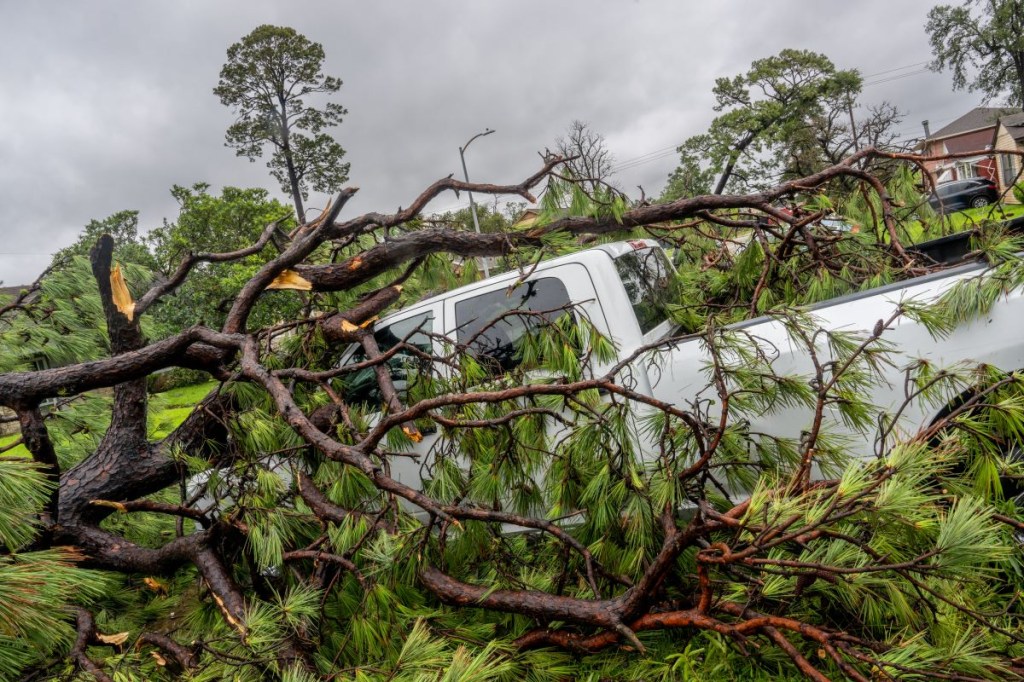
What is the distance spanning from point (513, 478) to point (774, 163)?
27759 mm

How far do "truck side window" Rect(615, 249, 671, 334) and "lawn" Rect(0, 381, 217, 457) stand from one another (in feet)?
8.02

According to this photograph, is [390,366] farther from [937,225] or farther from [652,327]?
[937,225]

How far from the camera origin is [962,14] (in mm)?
33094

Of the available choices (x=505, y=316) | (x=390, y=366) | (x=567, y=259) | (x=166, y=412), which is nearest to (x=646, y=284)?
(x=567, y=259)

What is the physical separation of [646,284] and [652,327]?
31 centimetres

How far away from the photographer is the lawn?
4523 millimetres

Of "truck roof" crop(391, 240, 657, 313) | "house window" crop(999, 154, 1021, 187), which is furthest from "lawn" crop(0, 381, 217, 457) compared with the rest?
"house window" crop(999, 154, 1021, 187)

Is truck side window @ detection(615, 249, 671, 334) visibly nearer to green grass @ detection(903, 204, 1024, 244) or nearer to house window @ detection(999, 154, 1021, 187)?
green grass @ detection(903, 204, 1024, 244)

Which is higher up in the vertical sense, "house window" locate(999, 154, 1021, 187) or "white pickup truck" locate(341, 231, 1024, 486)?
"house window" locate(999, 154, 1021, 187)

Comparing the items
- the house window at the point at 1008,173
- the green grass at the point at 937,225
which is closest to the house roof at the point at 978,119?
the house window at the point at 1008,173

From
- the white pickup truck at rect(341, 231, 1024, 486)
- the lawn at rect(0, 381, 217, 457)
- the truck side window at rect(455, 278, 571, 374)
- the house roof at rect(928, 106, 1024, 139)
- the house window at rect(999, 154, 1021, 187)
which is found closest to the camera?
the white pickup truck at rect(341, 231, 1024, 486)

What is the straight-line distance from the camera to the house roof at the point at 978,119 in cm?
3984

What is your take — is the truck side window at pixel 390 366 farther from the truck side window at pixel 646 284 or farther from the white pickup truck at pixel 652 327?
the truck side window at pixel 646 284

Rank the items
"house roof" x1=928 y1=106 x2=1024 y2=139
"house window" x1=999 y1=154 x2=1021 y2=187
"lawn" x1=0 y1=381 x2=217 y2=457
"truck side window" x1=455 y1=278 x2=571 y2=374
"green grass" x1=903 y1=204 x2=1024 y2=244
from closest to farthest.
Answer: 1. "truck side window" x1=455 y1=278 x2=571 y2=374
2. "house window" x1=999 y1=154 x2=1021 y2=187
3. "green grass" x1=903 y1=204 x2=1024 y2=244
4. "lawn" x1=0 y1=381 x2=217 y2=457
5. "house roof" x1=928 y1=106 x2=1024 y2=139
